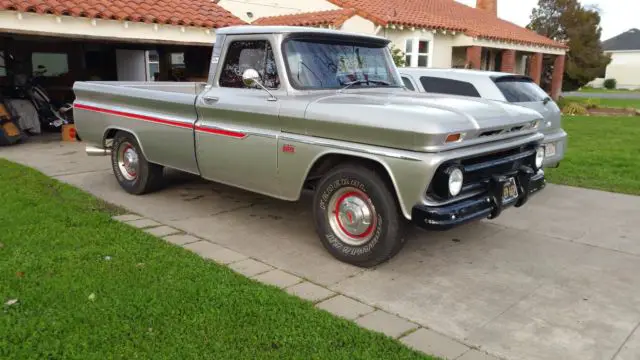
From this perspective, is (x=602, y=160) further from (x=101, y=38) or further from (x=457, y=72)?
(x=101, y=38)

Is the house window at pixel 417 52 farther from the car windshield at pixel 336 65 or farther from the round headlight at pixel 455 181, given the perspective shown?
the round headlight at pixel 455 181

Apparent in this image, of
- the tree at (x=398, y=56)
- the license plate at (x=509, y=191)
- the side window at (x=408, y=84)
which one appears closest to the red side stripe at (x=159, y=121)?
the license plate at (x=509, y=191)

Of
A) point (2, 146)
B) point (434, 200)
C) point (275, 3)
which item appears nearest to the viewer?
point (434, 200)

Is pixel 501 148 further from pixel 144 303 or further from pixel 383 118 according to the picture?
pixel 144 303

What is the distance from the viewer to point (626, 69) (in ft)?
202

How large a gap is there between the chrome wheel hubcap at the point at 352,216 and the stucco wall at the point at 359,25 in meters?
13.3


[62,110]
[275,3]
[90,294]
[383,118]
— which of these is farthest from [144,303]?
[275,3]

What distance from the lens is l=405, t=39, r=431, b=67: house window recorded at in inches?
720

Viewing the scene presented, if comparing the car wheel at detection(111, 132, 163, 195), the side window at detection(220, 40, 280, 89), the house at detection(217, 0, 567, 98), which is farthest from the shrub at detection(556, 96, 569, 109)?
the side window at detection(220, 40, 280, 89)

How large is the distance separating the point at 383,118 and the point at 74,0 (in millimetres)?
8993

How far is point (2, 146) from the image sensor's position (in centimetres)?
1048

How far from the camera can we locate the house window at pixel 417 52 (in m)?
18.3

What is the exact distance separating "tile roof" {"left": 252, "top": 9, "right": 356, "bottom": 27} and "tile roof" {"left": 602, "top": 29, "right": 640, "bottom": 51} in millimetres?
57399

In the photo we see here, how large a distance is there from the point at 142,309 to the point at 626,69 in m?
70.2
